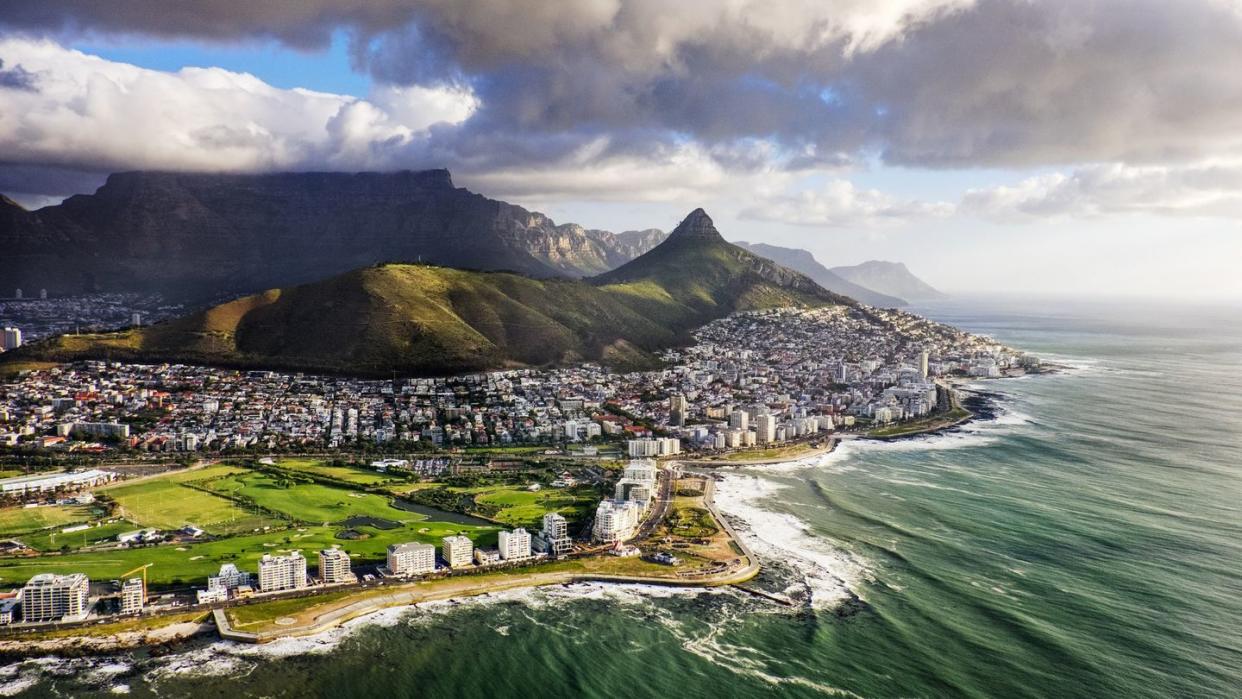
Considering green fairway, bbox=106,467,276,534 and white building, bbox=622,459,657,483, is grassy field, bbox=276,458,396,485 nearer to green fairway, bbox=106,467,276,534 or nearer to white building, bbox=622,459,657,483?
green fairway, bbox=106,467,276,534

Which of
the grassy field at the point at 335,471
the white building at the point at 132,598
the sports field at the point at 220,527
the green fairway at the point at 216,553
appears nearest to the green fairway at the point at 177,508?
the sports field at the point at 220,527

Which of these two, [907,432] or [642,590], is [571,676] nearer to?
[642,590]

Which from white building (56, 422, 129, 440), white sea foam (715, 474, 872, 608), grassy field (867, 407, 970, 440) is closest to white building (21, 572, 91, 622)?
white sea foam (715, 474, 872, 608)

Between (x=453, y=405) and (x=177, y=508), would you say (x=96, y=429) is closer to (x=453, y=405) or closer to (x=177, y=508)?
(x=177, y=508)

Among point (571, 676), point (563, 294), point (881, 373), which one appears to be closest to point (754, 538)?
point (571, 676)

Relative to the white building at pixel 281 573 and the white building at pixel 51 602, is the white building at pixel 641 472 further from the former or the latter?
the white building at pixel 51 602

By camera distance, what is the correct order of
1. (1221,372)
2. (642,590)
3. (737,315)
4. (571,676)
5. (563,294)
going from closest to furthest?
(571,676) → (642,590) → (1221,372) → (563,294) → (737,315)
